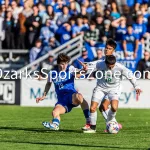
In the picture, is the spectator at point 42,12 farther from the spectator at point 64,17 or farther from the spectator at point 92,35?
the spectator at point 92,35

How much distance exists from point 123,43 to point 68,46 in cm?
255

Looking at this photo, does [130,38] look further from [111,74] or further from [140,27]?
[111,74]

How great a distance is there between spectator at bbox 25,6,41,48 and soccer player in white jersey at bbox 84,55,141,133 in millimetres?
11990

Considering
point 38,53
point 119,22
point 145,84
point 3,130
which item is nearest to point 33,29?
point 38,53

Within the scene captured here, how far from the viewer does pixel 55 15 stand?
91.9 feet

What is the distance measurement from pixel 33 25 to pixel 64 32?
124cm

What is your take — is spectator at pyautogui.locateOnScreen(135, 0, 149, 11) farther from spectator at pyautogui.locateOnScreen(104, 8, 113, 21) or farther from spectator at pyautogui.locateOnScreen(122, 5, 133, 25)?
spectator at pyautogui.locateOnScreen(104, 8, 113, 21)

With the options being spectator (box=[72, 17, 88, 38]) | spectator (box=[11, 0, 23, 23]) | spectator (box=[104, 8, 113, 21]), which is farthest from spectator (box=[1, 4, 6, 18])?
spectator (box=[104, 8, 113, 21])

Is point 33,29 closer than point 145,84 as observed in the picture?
No

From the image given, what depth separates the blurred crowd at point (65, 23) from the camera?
27.2m

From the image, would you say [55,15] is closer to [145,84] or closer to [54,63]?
[54,63]

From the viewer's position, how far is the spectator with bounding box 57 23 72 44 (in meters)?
27.0

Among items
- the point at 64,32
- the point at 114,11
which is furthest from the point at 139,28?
the point at 64,32

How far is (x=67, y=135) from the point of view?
49.9 feet
